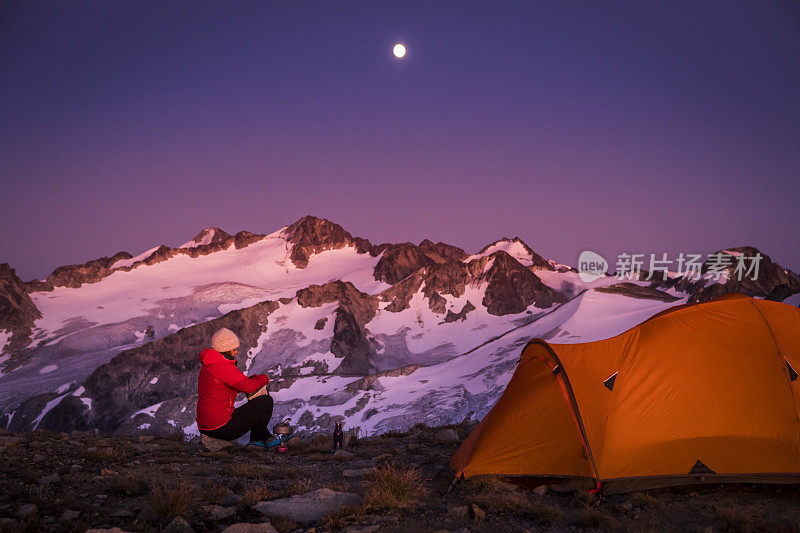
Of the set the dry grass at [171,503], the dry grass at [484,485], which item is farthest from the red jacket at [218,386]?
the dry grass at [484,485]

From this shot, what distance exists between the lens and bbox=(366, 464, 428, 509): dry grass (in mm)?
7555

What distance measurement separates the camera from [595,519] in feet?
→ 23.8

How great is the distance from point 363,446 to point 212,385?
Result: 4817 millimetres

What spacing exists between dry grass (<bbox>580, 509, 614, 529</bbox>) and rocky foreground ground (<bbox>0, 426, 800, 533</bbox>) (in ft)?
0.05

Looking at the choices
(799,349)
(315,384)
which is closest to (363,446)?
(799,349)

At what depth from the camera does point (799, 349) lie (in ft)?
30.2

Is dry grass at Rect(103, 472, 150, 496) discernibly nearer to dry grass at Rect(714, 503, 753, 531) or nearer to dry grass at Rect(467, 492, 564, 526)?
dry grass at Rect(467, 492, 564, 526)

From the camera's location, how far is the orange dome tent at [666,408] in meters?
8.50

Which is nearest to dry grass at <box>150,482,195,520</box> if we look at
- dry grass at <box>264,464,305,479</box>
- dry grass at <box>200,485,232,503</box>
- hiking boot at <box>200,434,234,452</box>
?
dry grass at <box>200,485,232,503</box>

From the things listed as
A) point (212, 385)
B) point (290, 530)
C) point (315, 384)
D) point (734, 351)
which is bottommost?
point (315, 384)

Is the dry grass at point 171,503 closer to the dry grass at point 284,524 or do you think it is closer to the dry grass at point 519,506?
the dry grass at point 284,524

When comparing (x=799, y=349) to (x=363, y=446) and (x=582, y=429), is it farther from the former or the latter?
(x=363, y=446)

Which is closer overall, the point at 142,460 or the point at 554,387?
the point at 554,387

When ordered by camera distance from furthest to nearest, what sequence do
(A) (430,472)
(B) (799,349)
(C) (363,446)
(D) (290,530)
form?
Answer: (C) (363,446)
(A) (430,472)
(B) (799,349)
(D) (290,530)
